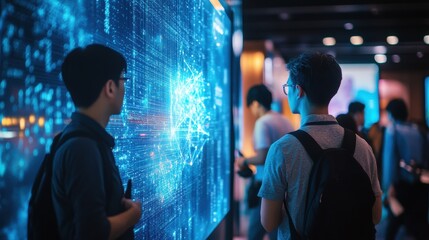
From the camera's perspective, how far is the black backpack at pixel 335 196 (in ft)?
5.28

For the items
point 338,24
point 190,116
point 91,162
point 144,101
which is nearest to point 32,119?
point 91,162

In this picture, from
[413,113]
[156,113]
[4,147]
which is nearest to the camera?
[4,147]

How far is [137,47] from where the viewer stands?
4.83 feet

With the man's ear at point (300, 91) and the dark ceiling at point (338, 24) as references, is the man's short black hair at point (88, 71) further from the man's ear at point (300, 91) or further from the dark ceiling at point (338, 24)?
the dark ceiling at point (338, 24)

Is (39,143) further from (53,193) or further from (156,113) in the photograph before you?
(156,113)

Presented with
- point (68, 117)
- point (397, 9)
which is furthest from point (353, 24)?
point (68, 117)

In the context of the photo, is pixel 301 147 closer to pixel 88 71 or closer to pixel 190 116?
pixel 190 116

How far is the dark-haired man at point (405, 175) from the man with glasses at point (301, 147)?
2.61 m

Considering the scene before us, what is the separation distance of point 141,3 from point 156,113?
0.39 meters

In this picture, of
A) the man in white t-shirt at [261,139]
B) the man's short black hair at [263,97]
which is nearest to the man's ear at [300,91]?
the man in white t-shirt at [261,139]

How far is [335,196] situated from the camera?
162 cm

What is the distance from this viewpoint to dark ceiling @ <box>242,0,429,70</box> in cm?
668

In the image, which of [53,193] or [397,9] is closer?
[53,193]

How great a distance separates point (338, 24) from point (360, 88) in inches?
58.0
